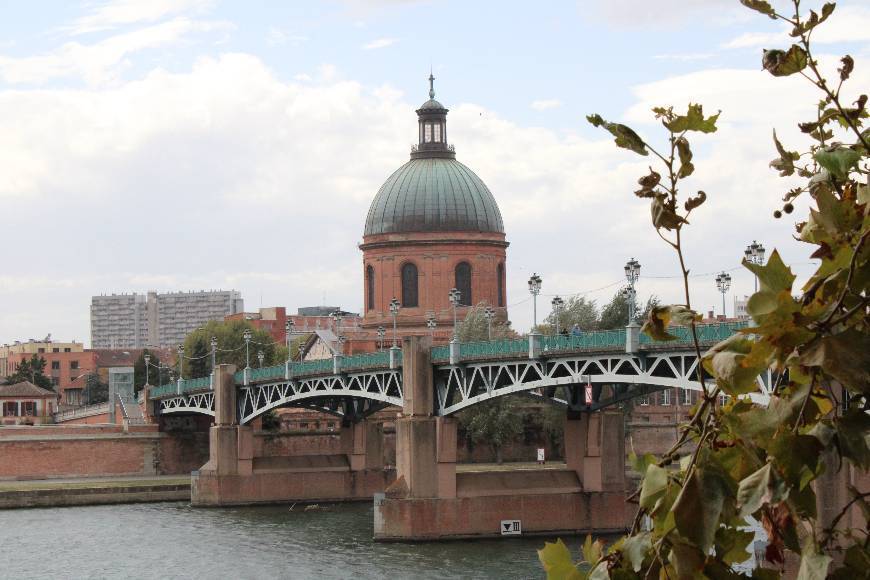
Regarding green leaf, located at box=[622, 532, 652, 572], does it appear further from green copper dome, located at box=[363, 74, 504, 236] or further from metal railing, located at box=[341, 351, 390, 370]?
green copper dome, located at box=[363, 74, 504, 236]

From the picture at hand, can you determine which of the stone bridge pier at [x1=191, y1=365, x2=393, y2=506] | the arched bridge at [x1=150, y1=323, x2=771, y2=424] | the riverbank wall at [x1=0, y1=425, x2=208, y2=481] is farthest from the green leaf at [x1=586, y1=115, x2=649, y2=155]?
the riverbank wall at [x1=0, y1=425, x2=208, y2=481]

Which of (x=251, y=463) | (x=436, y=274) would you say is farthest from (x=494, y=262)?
(x=251, y=463)

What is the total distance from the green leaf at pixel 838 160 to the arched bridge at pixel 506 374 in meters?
33.0

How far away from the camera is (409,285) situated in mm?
99625

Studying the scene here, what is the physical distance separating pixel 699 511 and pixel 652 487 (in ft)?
0.66

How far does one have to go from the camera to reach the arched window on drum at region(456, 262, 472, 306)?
9885 cm

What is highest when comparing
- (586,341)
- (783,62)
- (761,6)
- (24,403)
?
(586,341)

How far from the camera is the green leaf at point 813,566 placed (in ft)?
10.8

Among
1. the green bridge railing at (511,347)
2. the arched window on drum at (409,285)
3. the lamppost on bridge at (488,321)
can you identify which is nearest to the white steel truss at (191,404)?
the green bridge railing at (511,347)

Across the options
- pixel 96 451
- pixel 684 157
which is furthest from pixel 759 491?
pixel 96 451

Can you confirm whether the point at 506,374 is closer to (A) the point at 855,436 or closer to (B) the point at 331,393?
(B) the point at 331,393

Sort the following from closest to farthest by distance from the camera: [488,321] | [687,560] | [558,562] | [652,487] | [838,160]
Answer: [687,560] → [652,487] → [558,562] → [838,160] → [488,321]

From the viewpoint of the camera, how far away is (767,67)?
4.03 m

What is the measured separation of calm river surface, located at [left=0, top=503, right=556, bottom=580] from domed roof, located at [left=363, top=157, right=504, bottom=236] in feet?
111
